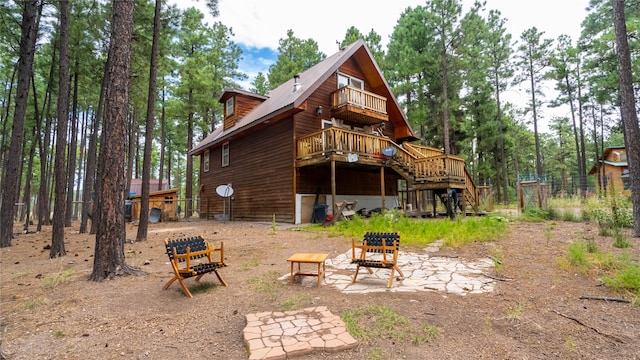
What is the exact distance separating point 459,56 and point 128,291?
21.7 m

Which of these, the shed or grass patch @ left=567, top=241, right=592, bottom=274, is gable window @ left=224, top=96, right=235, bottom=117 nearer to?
the shed

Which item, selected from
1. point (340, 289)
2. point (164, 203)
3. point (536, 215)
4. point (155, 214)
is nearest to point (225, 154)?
point (164, 203)

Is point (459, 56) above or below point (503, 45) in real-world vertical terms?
below

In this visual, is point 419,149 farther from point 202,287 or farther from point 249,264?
point 202,287

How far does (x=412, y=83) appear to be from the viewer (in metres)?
21.7

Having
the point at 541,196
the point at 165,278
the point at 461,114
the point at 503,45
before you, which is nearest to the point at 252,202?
the point at 165,278

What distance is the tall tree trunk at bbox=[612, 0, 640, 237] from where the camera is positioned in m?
7.30

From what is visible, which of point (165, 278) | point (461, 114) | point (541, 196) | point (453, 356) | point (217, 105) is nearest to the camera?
point (453, 356)

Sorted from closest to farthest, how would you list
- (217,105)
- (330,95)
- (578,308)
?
(578,308)
(330,95)
(217,105)

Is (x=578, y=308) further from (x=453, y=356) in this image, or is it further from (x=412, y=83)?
(x=412, y=83)

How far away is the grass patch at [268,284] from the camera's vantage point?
4.34 meters

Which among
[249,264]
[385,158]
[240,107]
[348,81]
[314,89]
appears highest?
[348,81]

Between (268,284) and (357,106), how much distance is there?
11436mm

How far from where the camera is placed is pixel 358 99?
1483 cm
